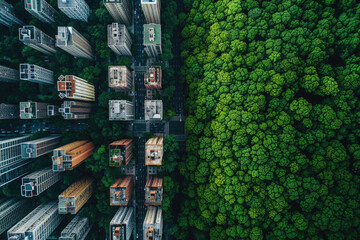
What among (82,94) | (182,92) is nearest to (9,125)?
(82,94)

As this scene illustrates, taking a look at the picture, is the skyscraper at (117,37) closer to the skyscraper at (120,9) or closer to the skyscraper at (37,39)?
the skyscraper at (120,9)

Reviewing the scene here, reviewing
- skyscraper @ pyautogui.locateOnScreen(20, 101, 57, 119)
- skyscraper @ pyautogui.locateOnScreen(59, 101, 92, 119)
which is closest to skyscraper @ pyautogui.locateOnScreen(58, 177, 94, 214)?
skyscraper @ pyautogui.locateOnScreen(59, 101, 92, 119)

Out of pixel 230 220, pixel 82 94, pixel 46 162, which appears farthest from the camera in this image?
pixel 46 162

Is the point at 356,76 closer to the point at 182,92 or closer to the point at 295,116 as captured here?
the point at 295,116

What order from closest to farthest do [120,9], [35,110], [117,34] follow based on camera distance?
[117,34], [120,9], [35,110]

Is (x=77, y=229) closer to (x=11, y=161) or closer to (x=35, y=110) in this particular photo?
(x=11, y=161)

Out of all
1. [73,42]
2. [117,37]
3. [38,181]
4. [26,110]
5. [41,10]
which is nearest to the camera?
[38,181]

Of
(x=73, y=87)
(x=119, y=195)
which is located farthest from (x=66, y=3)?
(x=119, y=195)
